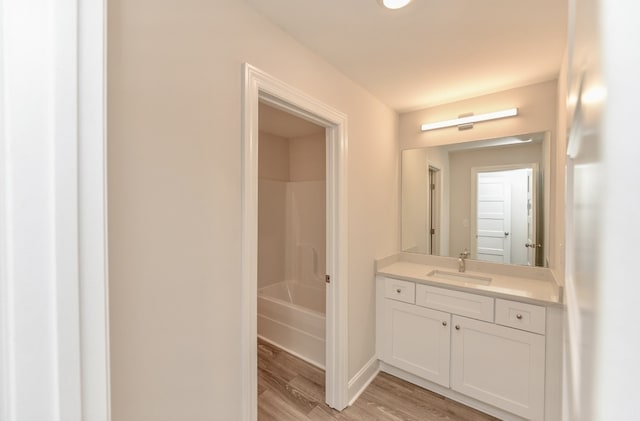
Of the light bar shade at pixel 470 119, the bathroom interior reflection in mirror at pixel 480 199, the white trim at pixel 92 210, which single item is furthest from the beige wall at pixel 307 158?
the white trim at pixel 92 210

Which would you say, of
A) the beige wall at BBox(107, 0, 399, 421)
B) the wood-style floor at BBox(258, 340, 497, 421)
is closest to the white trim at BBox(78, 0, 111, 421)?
the beige wall at BBox(107, 0, 399, 421)

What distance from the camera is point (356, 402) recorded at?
6.40ft

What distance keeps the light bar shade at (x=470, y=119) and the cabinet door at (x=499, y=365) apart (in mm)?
1606

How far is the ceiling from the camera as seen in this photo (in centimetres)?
129

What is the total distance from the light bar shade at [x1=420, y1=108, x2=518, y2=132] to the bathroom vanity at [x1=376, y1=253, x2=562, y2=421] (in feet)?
4.01

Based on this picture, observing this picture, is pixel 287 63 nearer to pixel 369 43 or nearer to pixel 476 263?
pixel 369 43

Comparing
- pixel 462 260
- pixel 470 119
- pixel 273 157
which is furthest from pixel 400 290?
pixel 273 157

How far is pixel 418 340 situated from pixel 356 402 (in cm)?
65

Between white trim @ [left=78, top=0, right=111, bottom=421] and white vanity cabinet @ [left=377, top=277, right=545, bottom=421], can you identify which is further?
white vanity cabinet @ [left=377, top=277, right=545, bottom=421]

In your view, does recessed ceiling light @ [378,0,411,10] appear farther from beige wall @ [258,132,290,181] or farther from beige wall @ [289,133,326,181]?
beige wall @ [258,132,290,181]

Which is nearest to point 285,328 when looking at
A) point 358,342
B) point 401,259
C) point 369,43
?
point 358,342

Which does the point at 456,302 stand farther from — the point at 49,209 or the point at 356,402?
the point at 49,209

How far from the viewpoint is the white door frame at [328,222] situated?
3.96 ft

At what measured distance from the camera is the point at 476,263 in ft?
7.61
